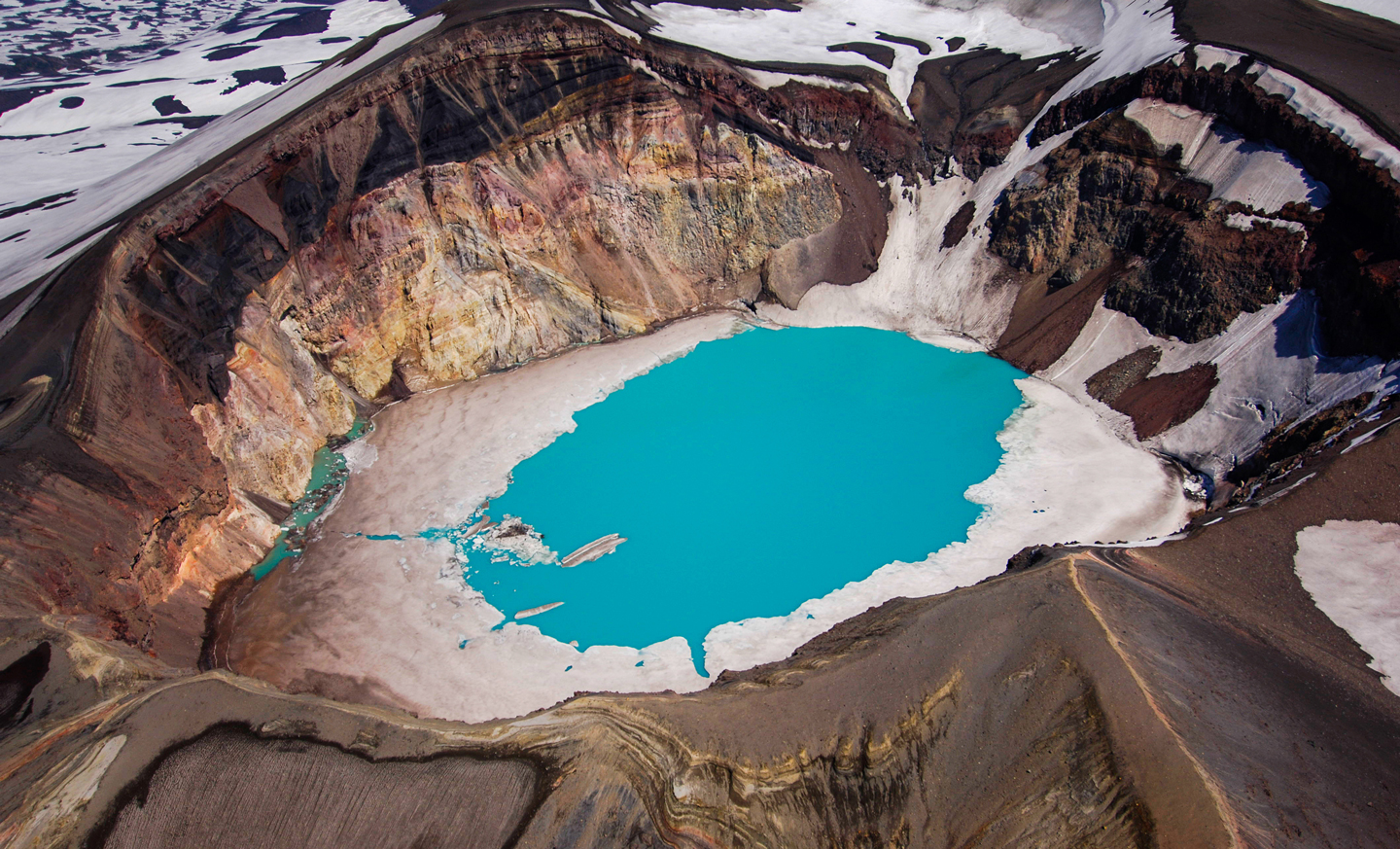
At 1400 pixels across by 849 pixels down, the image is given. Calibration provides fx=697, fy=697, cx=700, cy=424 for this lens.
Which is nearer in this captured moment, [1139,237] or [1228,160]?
[1228,160]

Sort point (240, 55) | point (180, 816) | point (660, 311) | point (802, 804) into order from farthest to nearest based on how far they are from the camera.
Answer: point (240, 55) → point (660, 311) → point (802, 804) → point (180, 816)

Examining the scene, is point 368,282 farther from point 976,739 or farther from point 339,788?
point 976,739

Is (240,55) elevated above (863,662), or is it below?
below

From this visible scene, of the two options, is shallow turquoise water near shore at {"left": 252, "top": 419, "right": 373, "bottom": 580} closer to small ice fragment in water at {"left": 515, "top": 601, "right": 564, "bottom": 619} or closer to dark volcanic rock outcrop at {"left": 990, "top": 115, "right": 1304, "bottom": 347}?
small ice fragment in water at {"left": 515, "top": 601, "right": 564, "bottom": 619}

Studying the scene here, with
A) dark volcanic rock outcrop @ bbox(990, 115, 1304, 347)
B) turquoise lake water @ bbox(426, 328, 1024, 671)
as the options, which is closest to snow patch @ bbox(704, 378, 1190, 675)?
turquoise lake water @ bbox(426, 328, 1024, 671)

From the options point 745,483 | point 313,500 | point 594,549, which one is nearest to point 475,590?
point 594,549

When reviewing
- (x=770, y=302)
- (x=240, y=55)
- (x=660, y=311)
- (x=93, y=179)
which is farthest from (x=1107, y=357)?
(x=240, y=55)

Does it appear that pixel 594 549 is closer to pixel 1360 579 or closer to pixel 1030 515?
pixel 1030 515
